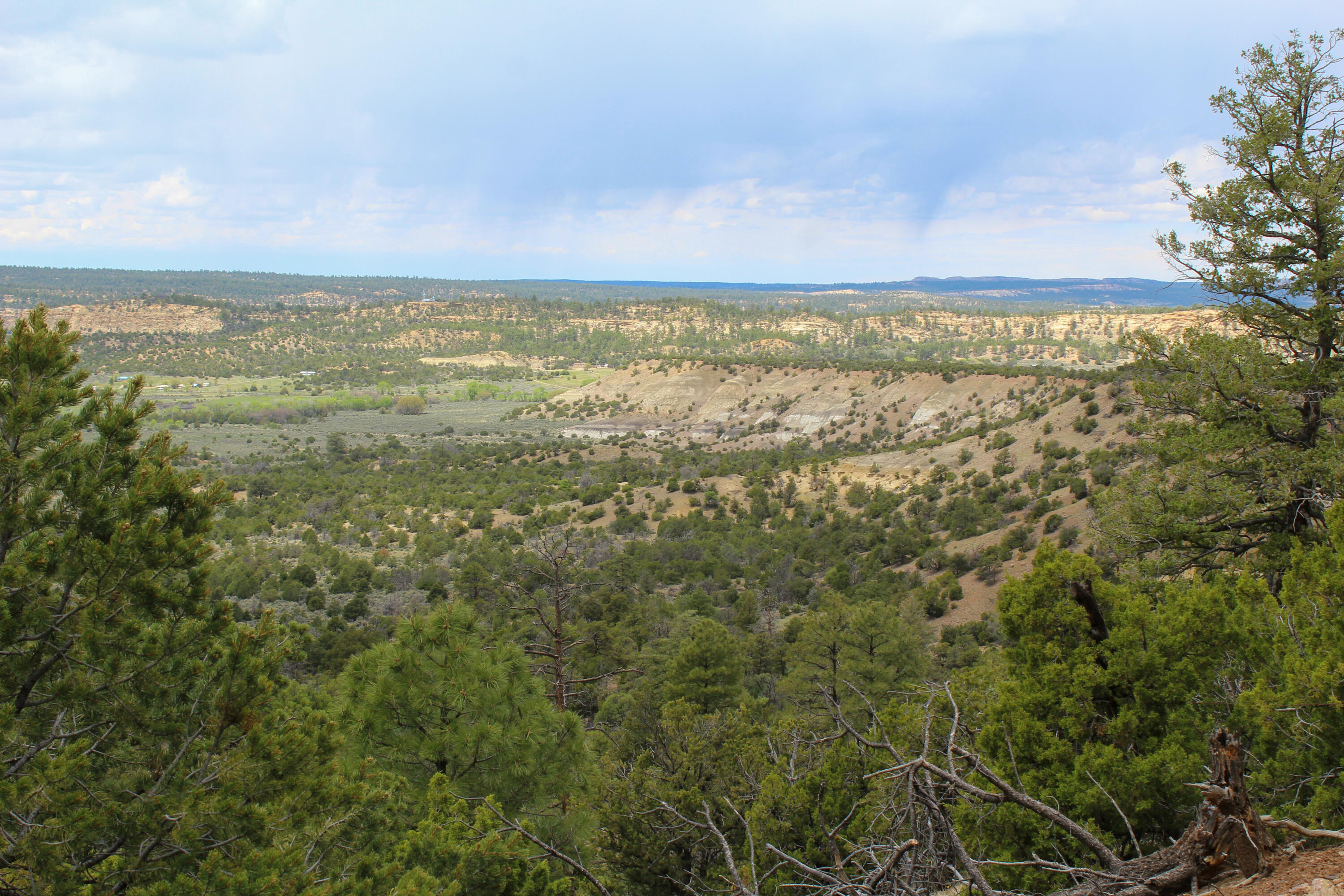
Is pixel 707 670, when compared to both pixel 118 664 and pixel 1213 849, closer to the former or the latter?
pixel 118 664

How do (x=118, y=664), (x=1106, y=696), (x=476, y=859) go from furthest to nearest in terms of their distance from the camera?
(x=1106, y=696), (x=476, y=859), (x=118, y=664)

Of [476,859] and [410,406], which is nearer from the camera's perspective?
[476,859]

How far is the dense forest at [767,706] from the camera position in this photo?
4.33 m

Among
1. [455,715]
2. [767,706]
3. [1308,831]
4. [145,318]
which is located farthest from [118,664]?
[145,318]

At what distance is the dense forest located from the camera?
4.33m

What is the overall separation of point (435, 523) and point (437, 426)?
49.1 meters

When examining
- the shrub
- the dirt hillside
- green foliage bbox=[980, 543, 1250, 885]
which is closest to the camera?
green foliage bbox=[980, 543, 1250, 885]

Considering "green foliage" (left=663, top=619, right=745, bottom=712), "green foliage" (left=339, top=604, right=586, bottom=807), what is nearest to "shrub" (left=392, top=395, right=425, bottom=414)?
"green foliage" (left=663, top=619, right=745, bottom=712)

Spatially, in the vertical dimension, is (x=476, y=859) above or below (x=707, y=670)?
above

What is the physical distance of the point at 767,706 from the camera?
1756cm

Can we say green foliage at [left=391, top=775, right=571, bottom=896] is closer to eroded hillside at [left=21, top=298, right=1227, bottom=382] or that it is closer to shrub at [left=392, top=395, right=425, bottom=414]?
shrub at [left=392, top=395, right=425, bottom=414]

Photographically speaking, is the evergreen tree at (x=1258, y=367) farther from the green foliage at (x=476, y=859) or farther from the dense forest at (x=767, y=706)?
the green foliage at (x=476, y=859)

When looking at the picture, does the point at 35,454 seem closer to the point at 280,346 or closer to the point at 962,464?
the point at 962,464

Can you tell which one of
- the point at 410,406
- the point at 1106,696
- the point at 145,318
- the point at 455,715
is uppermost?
the point at 145,318
